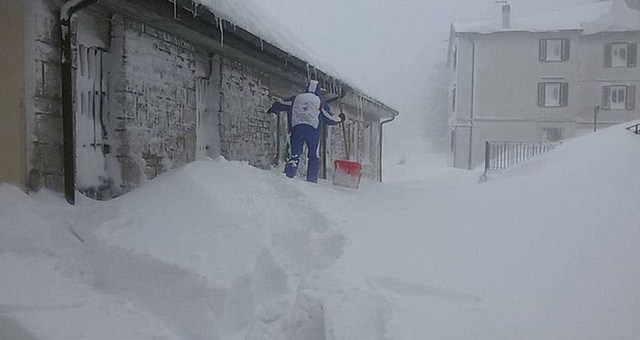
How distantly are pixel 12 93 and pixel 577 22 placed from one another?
1208 inches

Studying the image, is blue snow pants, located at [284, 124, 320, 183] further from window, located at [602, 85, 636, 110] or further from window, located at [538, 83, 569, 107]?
window, located at [602, 85, 636, 110]

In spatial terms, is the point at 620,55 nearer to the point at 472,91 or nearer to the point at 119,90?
the point at 472,91

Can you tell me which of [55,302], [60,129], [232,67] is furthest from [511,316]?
[232,67]

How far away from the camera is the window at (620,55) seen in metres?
29.0

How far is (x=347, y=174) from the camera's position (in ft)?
28.8

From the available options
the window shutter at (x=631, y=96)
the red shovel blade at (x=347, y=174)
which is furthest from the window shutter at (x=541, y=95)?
the red shovel blade at (x=347, y=174)

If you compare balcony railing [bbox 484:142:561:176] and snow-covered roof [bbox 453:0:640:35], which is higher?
snow-covered roof [bbox 453:0:640:35]

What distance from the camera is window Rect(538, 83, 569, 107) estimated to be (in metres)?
28.8

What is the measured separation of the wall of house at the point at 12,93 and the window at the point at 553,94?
92.5ft

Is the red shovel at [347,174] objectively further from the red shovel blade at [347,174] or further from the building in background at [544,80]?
the building in background at [544,80]

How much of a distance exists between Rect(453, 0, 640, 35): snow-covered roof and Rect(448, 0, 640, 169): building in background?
2.0 inches

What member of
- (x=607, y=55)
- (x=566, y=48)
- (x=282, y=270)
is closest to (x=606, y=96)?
(x=607, y=55)

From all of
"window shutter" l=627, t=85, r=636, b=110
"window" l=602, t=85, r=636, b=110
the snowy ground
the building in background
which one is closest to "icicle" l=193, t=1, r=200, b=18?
the snowy ground

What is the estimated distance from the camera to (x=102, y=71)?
507 cm
